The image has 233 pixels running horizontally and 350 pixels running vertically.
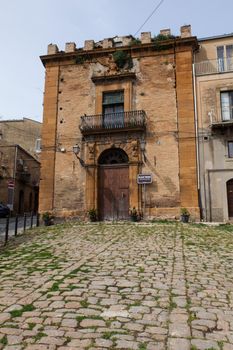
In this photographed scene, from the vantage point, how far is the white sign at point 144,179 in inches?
645

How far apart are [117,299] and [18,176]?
27026 millimetres

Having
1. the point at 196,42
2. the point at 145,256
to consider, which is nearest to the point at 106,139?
the point at 196,42

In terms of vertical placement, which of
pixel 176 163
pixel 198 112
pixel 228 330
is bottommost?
pixel 228 330

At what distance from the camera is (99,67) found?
62.2 ft

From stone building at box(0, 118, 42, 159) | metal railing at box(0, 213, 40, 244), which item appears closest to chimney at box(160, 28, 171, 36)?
metal railing at box(0, 213, 40, 244)

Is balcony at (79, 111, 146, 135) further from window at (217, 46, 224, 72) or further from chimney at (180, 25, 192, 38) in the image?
chimney at (180, 25, 192, 38)

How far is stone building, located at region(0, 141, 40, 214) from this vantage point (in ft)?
92.6

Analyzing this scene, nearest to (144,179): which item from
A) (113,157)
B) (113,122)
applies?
(113,157)

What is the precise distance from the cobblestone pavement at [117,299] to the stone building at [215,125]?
28.9 feet

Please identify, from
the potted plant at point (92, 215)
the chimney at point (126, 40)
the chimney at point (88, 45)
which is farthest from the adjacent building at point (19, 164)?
the chimney at point (126, 40)

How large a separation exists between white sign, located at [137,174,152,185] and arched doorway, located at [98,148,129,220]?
0.94 meters

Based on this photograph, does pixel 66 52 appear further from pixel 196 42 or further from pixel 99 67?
pixel 196 42

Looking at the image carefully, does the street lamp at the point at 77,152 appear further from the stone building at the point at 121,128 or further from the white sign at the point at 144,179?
the white sign at the point at 144,179

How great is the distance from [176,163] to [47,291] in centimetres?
1307
